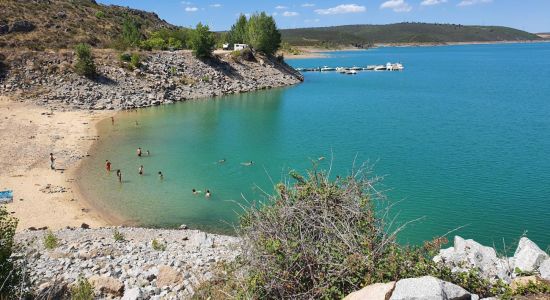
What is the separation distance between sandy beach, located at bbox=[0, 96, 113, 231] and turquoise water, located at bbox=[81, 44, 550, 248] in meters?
1.72

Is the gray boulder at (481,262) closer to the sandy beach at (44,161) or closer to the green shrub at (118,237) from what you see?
the green shrub at (118,237)

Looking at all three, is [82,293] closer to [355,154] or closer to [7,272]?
[7,272]

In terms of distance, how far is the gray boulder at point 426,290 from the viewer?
8.36 m

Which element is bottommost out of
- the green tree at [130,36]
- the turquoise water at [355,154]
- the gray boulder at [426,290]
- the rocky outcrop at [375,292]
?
the turquoise water at [355,154]

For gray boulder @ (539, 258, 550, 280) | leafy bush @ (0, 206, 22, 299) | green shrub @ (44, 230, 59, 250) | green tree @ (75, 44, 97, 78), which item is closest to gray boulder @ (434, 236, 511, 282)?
gray boulder @ (539, 258, 550, 280)

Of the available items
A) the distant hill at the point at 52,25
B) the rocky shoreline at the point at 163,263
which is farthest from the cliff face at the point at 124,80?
the rocky shoreline at the point at 163,263

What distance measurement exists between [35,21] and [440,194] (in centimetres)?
8597

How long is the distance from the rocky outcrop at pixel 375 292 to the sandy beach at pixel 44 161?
2215 centimetres

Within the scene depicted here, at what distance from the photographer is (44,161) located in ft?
125

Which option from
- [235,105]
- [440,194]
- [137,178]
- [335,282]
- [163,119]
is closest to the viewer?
[335,282]

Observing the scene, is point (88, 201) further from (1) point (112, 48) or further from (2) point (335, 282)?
(1) point (112, 48)

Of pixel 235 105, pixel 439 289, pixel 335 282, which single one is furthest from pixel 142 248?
pixel 235 105

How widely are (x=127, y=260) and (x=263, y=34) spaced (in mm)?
91575

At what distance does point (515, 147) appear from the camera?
4266 cm
